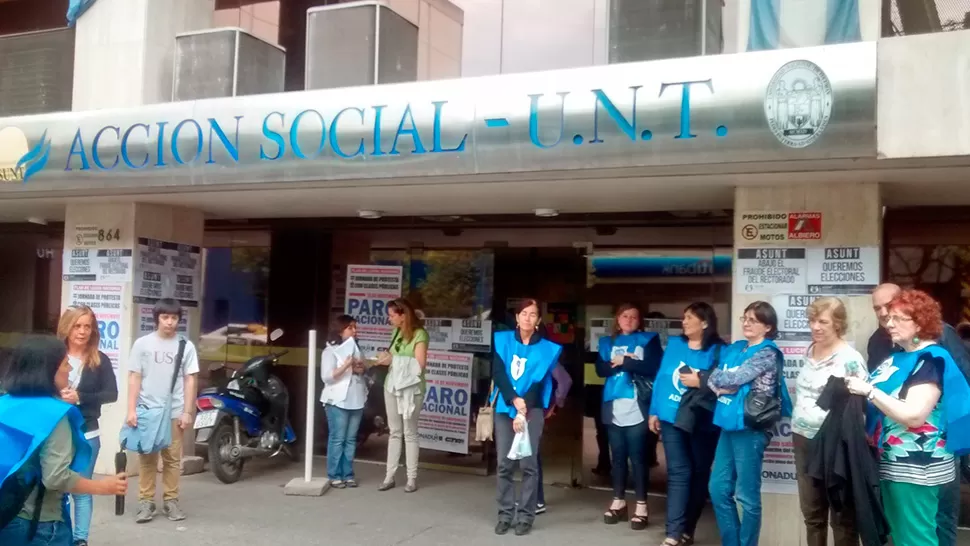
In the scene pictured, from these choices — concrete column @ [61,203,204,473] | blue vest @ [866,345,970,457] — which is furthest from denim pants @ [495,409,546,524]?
concrete column @ [61,203,204,473]

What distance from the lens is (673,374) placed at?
5.81 m

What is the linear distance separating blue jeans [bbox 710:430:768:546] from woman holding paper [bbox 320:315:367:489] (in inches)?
135

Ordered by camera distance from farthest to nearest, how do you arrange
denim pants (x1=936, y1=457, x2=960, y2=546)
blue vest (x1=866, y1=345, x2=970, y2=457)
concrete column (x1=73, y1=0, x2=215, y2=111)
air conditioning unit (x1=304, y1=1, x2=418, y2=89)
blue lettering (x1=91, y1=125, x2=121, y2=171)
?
concrete column (x1=73, y1=0, x2=215, y2=111)
air conditioning unit (x1=304, y1=1, x2=418, y2=89)
blue lettering (x1=91, y1=125, x2=121, y2=171)
denim pants (x1=936, y1=457, x2=960, y2=546)
blue vest (x1=866, y1=345, x2=970, y2=457)

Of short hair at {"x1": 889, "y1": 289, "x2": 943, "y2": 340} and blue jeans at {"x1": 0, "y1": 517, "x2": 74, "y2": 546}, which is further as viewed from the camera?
short hair at {"x1": 889, "y1": 289, "x2": 943, "y2": 340}

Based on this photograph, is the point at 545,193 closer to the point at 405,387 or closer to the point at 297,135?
the point at 297,135

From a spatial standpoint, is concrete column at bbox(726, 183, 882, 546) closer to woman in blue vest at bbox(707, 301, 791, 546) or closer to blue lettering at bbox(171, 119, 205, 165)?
woman in blue vest at bbox(707, 301, 791, 546)

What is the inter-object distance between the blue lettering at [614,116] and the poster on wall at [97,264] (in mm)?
4648

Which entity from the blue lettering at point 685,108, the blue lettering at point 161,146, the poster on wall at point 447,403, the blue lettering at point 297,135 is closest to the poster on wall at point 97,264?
the blue lettering at point 161,146

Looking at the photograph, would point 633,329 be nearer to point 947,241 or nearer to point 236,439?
point 947,241

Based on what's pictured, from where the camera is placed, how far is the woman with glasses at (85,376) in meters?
5.28

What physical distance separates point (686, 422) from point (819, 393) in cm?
Result: 104

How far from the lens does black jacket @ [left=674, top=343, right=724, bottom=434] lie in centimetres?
557

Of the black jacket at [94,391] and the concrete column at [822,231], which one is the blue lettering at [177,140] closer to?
the black jacket at [94,391]

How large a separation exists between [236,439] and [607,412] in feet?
11.5
